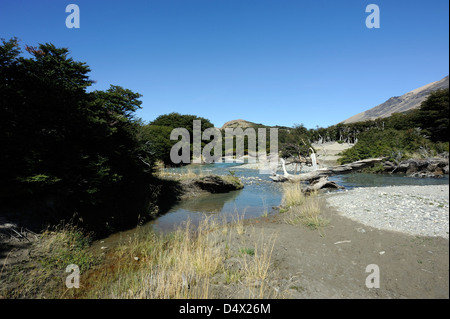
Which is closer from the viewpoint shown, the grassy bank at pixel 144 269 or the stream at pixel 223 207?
the grassy bank at pixel 144 269

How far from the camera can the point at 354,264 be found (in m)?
3.89

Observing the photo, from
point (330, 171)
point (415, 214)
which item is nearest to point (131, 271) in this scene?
point (415, 214)

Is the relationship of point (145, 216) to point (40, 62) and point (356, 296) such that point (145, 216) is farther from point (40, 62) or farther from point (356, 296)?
point (356, 296)

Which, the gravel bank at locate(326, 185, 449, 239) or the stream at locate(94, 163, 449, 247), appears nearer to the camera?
the gravel bank at locate(326, 185, 449, 239)

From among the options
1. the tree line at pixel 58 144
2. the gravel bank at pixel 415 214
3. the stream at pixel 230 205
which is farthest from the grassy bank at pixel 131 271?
the stream at pixel 230 205

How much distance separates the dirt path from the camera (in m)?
2.28

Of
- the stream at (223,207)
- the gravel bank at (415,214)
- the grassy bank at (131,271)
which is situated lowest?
the stream at (223,207)

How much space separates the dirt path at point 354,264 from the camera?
228cm

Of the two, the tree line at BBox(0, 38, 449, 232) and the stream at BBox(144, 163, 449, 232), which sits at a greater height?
the tree line at BBox(0, 38, 449, 232)

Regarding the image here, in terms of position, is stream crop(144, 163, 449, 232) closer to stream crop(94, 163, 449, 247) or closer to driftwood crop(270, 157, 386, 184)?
stream crop(94, 163, 449, 247)

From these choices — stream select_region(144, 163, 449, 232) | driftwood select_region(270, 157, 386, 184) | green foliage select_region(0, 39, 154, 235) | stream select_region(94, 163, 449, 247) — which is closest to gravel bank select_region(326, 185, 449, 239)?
stream select_region(94, 163, 449, 247)

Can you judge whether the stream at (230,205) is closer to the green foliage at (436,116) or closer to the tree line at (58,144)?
the tree line at (58,144)

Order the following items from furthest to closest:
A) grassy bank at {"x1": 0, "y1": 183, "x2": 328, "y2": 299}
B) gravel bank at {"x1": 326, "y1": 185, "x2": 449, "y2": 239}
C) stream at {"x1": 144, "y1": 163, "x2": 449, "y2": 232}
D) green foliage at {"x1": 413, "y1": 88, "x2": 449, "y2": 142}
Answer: stream at {"x1": 144, "y1": 163, "x2": 449, "y2": 232}, grassy bank at {"x1": 0, "y1": 183, "x2": 328, "y2": 299}, gravel bank at {"x1": 326, "y1": 185, "x2": 449, "y2": 239}, green foliage at {"x1": 413, "y1": 88, "x2": 449, "y2": 142}

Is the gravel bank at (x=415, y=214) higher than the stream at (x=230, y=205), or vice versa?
the gravel bank at (x=415, y=214)
